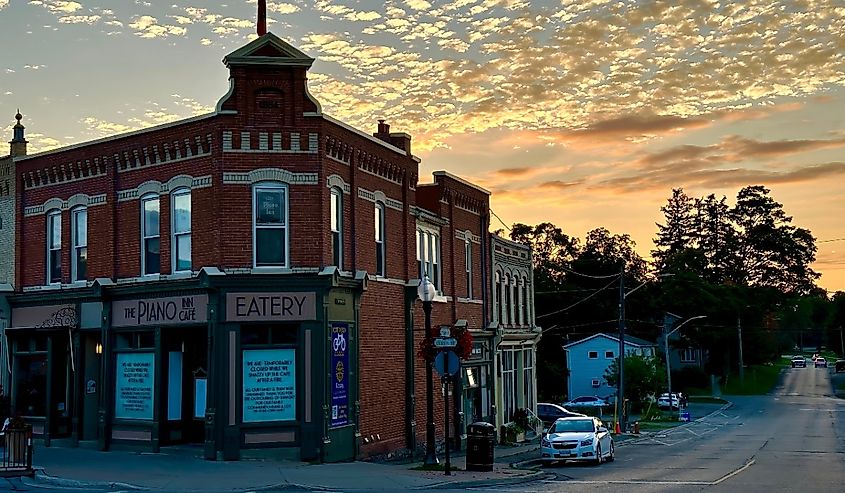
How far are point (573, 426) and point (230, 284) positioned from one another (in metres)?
11.5

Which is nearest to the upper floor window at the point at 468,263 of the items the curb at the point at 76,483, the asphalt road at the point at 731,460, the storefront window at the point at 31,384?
the asphalt road at the point at 731,460

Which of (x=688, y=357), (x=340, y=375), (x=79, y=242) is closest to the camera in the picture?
(x=340, y=375)

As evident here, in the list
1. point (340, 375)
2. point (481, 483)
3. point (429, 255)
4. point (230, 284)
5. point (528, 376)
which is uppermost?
point (429, 255)

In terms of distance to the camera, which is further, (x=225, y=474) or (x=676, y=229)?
(x=676, y=229)

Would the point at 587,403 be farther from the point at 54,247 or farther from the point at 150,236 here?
the point at 150,236

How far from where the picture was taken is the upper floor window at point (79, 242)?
1094 inches

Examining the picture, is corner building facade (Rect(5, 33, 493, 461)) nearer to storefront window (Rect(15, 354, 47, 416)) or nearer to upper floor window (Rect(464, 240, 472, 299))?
storefront window (Rect(15, 354, 47, 416))

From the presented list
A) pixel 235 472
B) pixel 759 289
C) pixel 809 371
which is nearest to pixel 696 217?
pixel 759 289

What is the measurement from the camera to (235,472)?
20859mm

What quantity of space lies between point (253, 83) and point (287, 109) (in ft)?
3.56

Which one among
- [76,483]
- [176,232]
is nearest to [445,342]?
[176,232]

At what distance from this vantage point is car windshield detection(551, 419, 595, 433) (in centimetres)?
2823

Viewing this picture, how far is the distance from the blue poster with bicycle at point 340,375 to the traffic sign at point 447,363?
3410mm

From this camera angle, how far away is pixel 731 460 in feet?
99.6
